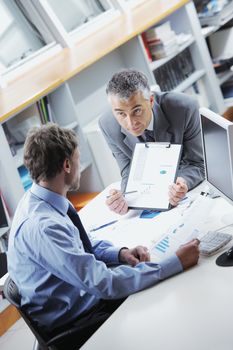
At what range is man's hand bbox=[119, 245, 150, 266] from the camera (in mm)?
2275

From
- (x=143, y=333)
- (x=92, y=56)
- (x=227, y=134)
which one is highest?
(x=227, y=134)

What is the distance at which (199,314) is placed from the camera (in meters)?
1.79

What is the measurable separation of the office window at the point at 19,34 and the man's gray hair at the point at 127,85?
240 cm

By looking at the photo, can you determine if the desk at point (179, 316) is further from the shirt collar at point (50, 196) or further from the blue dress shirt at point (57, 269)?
the shirt collar at point (50, 196)

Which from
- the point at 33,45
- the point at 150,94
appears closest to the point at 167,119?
the point at 150,94

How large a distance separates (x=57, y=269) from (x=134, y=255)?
421 mm

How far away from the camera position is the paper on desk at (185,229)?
2.30 meters

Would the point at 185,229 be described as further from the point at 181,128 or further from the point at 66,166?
the point at 181,128

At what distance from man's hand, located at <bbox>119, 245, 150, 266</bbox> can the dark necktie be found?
170 millimetres

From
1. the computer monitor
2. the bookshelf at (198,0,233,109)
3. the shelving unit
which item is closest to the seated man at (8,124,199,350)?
the computer monitor

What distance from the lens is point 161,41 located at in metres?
5.30

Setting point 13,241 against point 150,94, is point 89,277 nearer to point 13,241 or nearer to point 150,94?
point 13,241

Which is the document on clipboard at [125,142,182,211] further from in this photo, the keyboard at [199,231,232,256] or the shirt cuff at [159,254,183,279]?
the shirt cuff at [159,254,183,279]

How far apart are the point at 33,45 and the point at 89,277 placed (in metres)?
3.78
